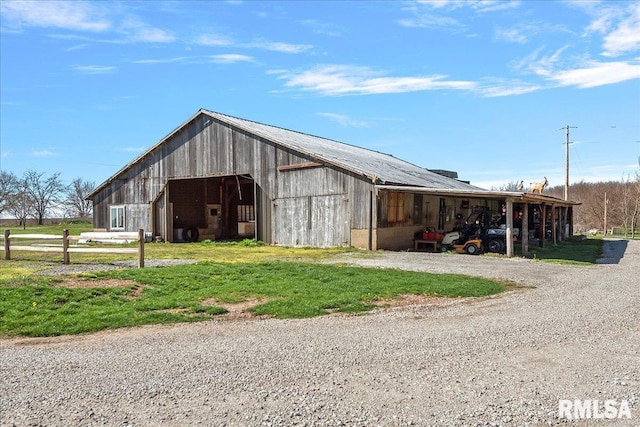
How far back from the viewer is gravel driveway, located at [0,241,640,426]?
13.8 feet

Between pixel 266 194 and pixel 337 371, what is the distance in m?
19.5

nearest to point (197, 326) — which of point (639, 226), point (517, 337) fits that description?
point (517, 337)

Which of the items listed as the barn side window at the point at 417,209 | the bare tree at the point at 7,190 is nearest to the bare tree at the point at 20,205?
the bare tree at the point at 7,190

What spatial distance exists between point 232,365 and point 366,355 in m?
1.55

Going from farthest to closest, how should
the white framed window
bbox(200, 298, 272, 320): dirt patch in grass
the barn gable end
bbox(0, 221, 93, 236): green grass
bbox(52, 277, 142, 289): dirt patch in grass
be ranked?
1. bbox(0, 221, 93, 236): green grass
2. the white framed window
3. the barn gable end
4. bbox(52, 277, 142, 289): dirt patch in grass
5. bbox(200, 298, 272, 320): dirt patch in grass

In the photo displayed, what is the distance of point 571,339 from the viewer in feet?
22.0

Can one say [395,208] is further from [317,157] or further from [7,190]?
[7,190]

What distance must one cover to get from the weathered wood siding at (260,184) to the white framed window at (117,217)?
0.39 m

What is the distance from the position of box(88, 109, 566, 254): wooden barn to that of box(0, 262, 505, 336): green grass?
787 cm

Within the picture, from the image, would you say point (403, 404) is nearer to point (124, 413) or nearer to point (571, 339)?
point (124, 413)

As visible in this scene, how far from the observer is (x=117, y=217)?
2988 cm

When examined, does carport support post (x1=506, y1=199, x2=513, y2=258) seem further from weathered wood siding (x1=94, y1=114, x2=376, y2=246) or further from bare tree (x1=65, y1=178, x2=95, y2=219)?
bare tree (x1=65, y1=178, x2=95, y2=219)

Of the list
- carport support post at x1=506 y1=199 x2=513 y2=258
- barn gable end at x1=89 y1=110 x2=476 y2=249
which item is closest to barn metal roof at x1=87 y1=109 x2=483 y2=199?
barn gable end at x1=89 y1=110 x2=476 y2=249

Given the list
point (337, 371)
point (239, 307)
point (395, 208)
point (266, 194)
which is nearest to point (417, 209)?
point (395, 208)
